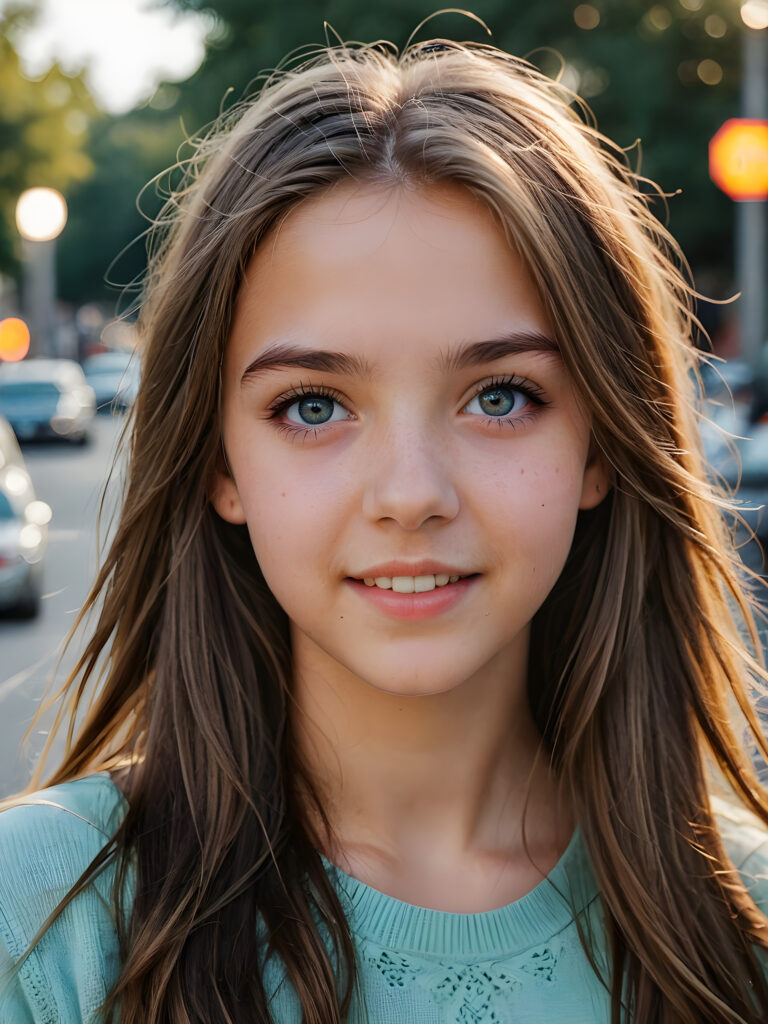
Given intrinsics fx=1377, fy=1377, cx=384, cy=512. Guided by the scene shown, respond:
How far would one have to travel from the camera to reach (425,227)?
1.84m

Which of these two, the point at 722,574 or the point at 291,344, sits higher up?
the point at 291,344

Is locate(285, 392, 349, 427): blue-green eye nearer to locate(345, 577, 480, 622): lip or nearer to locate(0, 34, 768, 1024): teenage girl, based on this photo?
locate(0, 34, 768, 1024): teenage girl

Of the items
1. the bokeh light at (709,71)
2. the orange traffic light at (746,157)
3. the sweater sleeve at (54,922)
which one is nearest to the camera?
the sweater sleeve at (54,922)

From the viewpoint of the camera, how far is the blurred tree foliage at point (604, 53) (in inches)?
735

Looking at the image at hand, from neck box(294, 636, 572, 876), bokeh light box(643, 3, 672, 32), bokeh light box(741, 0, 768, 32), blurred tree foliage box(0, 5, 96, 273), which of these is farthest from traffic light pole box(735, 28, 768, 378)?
blurred tree foliage box(0, 5, 96, 273)

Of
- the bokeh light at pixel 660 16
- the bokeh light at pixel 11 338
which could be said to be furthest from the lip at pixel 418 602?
the bokeh light at pixel 11 338

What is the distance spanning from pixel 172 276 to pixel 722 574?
100 centimetres

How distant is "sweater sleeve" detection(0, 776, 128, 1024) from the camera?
172 cm

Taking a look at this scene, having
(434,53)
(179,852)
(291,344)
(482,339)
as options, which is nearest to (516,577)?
(482,339)

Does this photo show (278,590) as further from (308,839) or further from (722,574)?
(722,574)

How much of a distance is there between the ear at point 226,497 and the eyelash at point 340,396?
176 mm

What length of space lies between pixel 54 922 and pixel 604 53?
1928 centimetres

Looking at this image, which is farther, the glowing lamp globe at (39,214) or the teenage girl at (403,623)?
the glowing lamp globe at (39,214)

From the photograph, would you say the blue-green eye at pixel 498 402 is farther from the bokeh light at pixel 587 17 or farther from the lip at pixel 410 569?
the bokeh light at pixel 587 17
